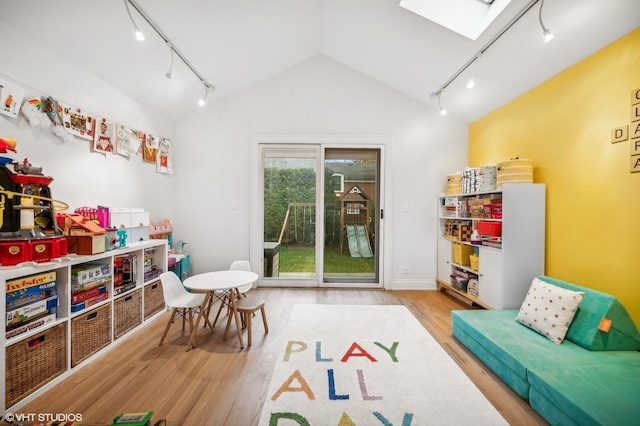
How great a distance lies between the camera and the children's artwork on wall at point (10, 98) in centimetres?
186

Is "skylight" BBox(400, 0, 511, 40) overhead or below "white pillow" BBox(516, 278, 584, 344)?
overhead

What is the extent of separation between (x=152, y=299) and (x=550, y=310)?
400 cm

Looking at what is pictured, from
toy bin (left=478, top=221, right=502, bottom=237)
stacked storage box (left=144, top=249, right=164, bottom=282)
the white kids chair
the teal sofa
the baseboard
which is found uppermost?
toy bin (left=478, top=221, right=502, bottom=237)

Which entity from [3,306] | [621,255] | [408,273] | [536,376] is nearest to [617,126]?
[621,255]

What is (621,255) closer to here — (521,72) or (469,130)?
(521,72)

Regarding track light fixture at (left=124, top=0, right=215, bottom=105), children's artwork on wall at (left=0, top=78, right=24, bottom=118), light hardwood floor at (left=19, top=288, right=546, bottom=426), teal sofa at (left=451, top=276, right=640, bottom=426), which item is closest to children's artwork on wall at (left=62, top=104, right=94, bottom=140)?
children's artwork on wall at (left=0, top=78, right=24, bottom=118)

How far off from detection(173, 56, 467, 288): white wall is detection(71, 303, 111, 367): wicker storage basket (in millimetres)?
1785

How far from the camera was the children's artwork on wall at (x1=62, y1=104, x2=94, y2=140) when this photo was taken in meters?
2.34

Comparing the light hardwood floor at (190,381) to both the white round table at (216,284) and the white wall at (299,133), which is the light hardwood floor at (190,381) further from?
the white wall at (299,133)

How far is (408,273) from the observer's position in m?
4.12

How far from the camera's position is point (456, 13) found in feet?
8.56

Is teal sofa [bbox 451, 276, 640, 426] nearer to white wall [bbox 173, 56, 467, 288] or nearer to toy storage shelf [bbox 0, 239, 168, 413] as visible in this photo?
white wall [bbox 173, 56, 467, 288]

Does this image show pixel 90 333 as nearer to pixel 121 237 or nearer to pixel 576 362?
pixel 121 237

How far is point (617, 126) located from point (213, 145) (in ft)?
15.2
